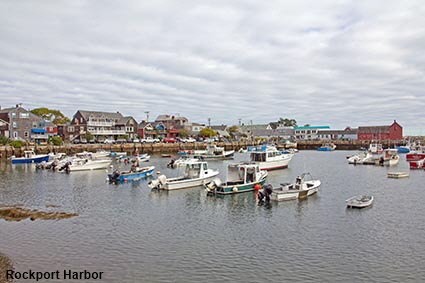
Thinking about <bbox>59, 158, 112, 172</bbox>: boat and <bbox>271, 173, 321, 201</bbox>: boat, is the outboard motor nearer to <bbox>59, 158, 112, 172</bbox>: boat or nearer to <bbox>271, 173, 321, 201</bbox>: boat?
<bbox>271, 173, 321, 201</bbox>: boat

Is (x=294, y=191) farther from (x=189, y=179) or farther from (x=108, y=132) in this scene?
(x=108, y=132)

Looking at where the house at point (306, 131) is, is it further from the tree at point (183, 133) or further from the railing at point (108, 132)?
the railing at point (108, 132)

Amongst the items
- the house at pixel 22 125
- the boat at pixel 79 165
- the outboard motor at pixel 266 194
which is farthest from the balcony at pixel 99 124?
the outboard motor at pixel 266 194

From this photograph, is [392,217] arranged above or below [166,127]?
below

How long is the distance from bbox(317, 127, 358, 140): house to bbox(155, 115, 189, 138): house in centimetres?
6357

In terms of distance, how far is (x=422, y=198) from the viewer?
35688mm

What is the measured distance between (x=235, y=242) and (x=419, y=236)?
11.2 metres

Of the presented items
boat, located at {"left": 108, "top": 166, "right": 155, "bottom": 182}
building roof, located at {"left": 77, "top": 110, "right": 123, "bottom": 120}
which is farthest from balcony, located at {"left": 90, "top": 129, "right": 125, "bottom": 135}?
boat, located at {"left": 108, "top": 166, "right": 155, "bottom": 182}

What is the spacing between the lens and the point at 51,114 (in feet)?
489

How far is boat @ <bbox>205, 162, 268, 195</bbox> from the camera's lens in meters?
36.6

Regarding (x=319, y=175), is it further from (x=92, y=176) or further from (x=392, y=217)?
(x=92, y=176)

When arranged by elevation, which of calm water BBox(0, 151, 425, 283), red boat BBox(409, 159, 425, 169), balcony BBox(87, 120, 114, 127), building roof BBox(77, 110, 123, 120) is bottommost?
calm water BBox(0, 151, 425, 283)

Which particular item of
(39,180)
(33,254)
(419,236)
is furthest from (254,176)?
(39,180)

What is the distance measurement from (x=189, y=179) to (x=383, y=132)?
12867cm
